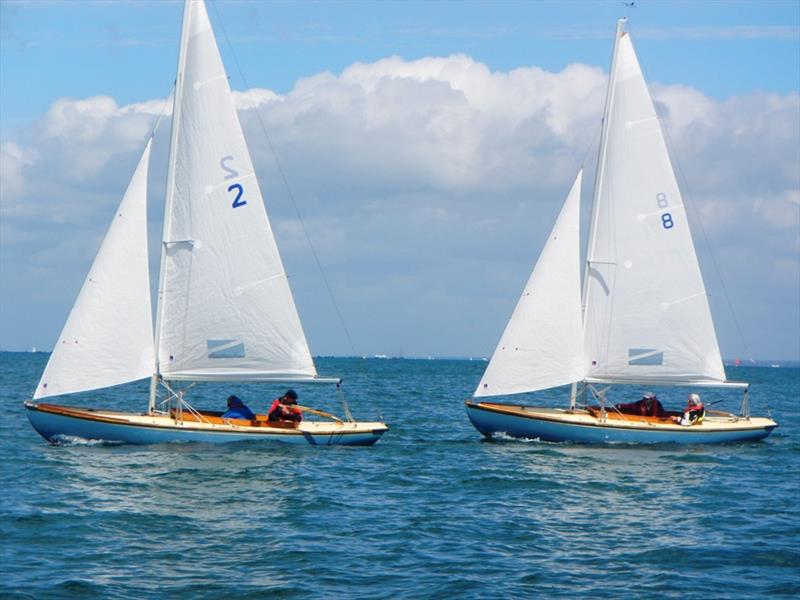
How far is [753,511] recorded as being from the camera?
74.0 ft

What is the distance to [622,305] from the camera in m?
32.9

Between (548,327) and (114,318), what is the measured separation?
11747 millimetres

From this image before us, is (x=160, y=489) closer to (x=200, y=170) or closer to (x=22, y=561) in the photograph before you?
(x=22, y=561)

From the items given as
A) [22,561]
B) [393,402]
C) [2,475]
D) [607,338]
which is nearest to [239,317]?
[2,475]

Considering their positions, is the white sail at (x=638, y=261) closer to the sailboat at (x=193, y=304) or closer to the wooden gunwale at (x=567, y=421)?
the wooden gunwale at (x=567, y=421)

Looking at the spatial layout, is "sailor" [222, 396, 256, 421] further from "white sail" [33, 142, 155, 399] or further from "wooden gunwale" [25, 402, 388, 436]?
"white sail" [33, 142, 155, 399]

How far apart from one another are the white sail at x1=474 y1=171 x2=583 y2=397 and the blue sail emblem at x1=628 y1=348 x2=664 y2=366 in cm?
182

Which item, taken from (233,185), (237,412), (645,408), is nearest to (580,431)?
(645,408)

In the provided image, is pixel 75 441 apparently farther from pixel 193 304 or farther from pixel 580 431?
pixel 580 431

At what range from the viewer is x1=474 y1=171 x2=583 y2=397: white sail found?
31531 mm

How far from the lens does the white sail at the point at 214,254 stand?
2853cm

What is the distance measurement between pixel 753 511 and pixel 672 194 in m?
12.4

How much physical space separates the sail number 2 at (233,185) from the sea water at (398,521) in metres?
6.18

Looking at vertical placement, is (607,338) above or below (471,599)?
above
